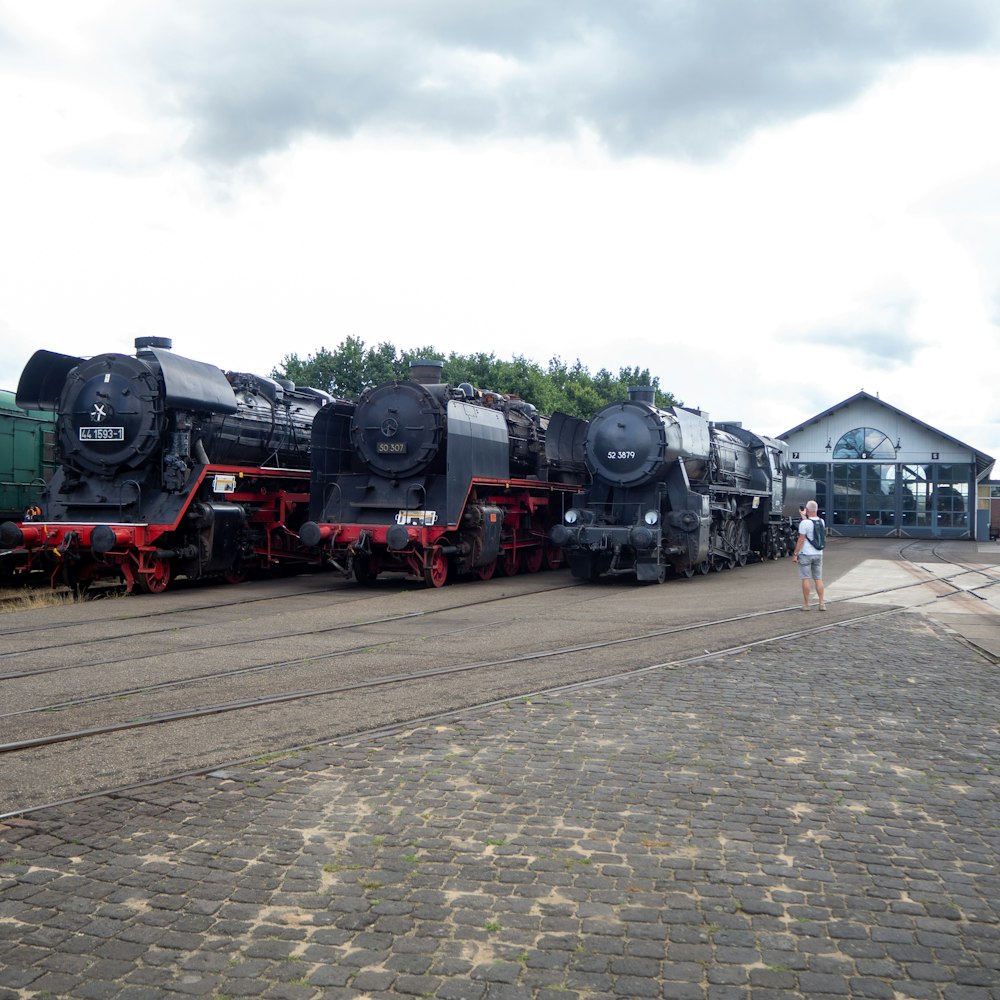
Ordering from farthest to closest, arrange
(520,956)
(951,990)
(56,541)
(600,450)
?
(600,450)
(56,541)
(520,956)
(951,990)

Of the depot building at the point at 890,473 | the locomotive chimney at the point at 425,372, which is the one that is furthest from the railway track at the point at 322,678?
the depot building at the point at 890,473

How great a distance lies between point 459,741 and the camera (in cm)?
618

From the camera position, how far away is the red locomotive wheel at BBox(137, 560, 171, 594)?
1479cm

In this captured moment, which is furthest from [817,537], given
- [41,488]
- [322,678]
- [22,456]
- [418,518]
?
[22,456]

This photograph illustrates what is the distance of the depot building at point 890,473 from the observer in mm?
43031

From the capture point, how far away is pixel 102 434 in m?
15.1

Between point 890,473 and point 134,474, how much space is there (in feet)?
123

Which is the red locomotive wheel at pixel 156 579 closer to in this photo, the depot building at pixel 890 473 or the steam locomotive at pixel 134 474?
the steam locomotive at pixel 134 474

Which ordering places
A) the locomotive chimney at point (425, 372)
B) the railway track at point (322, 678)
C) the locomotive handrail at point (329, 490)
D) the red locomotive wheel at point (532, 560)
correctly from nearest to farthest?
the railway track at point (322, 678) < the locomotive handrail at point (329, 490) < the locomotive chimney at point (425, 372) < the red locomotive wheel at point (532, 560)

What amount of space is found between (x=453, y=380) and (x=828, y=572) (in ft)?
88.7

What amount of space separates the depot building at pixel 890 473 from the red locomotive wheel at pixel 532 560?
25822mm

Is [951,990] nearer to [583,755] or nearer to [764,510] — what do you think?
[583,755]

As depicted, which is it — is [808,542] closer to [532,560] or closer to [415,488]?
[415,488]

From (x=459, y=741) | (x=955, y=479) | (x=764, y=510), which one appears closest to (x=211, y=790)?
(x=459, y=741)
